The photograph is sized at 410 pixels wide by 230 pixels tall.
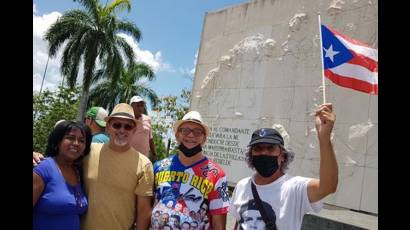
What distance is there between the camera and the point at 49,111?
22.5m

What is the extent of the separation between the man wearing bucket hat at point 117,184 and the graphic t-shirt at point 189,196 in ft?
0.37

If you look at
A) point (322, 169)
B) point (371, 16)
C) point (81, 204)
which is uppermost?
point (371, 16)

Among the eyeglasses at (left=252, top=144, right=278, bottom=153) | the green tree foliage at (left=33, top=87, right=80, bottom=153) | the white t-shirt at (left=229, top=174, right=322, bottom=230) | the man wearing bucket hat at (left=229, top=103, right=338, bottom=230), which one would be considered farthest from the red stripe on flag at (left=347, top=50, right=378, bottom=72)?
the green tree foliage at (left=33, top=87, right=80, bottom=153)

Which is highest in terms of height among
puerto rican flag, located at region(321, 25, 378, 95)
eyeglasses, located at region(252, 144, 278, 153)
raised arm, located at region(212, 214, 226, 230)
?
puerto rican flag, located at region(321, 25, 378, 95)

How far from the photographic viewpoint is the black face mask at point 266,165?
2.47 metres

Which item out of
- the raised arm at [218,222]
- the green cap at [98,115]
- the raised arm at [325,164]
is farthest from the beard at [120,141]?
Result: the raised arm at [325,164]

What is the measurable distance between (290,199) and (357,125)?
4.40 meters

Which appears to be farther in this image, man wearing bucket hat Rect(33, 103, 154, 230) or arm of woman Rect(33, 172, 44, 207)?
man wearing bucket hat Rect(33, 103, 154, 230)

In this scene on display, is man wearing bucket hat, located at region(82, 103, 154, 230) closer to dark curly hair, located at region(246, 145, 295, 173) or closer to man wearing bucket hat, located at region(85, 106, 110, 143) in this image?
dark curly hair, located at region(246, 145, 295, 173)

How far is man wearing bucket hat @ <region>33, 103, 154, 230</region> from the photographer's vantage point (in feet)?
8.56

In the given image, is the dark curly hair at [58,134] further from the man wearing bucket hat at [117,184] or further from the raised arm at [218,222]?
the raised arm at [218,222]

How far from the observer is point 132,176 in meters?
2.71
